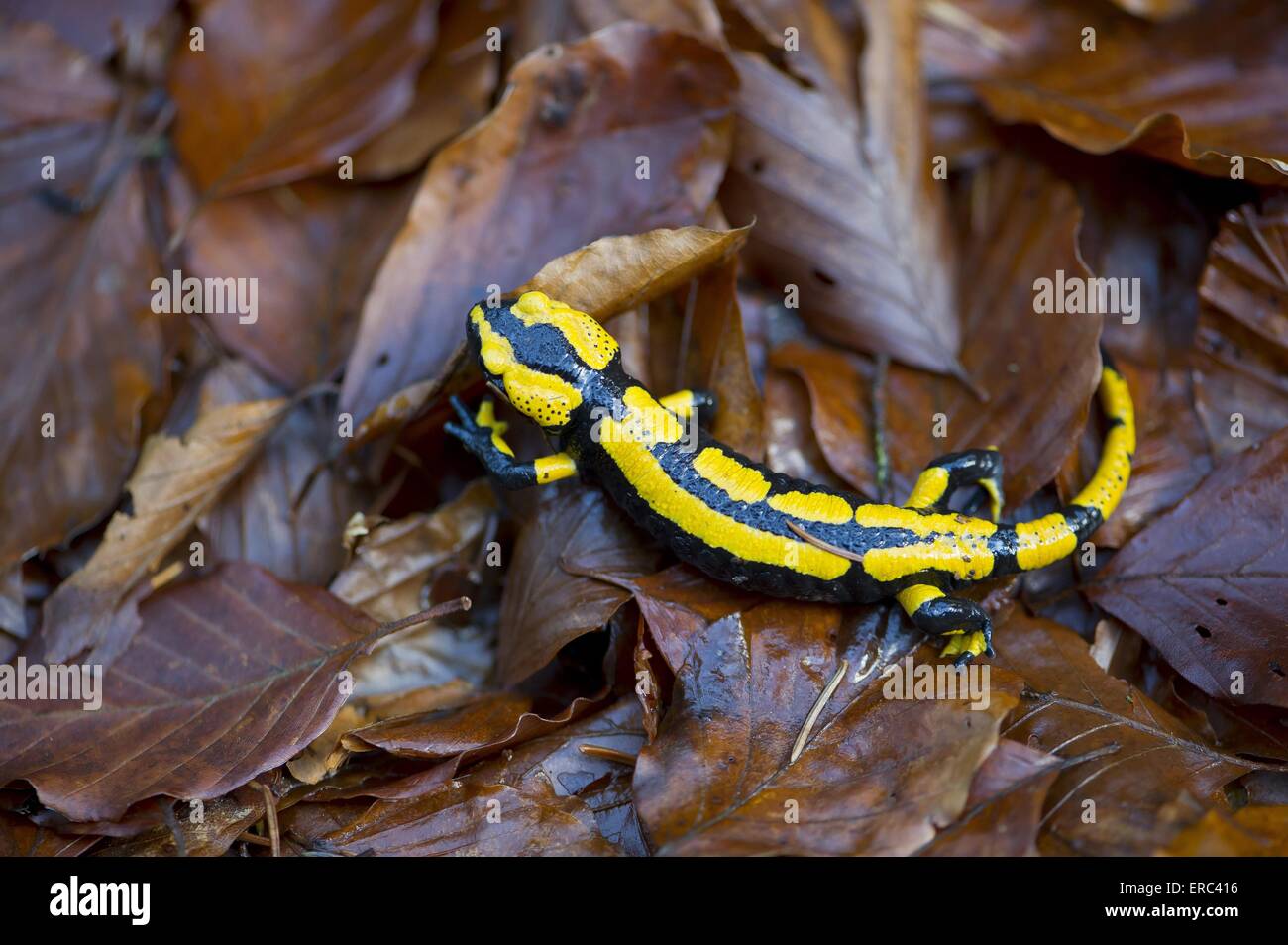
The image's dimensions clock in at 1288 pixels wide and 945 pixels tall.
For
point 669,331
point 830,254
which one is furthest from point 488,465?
point 830,254

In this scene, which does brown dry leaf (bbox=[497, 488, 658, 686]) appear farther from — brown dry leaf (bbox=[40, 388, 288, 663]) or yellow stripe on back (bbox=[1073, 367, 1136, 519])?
yellow stripe on back (bbox=[1073, 367, 1136, 519])

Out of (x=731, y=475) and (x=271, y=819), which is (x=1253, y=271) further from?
(x=271, y=819)

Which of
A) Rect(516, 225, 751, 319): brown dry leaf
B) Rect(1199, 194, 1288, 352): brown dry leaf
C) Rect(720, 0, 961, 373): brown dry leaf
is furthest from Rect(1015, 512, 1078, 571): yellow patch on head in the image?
Rect(516, 225, 751, 319): brown dry leaf

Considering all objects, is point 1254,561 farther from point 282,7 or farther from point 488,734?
point 282,7

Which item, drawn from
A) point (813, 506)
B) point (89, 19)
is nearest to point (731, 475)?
point (813, 506)

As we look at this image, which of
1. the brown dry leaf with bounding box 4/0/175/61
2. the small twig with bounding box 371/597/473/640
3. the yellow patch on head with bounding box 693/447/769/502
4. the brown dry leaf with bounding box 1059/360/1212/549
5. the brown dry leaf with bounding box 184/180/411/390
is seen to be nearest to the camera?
the small twig with bounding box 371/597/473/640

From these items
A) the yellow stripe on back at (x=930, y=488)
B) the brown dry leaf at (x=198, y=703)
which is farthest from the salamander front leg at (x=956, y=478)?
the brown dry leaf at (x=198, y=703)
